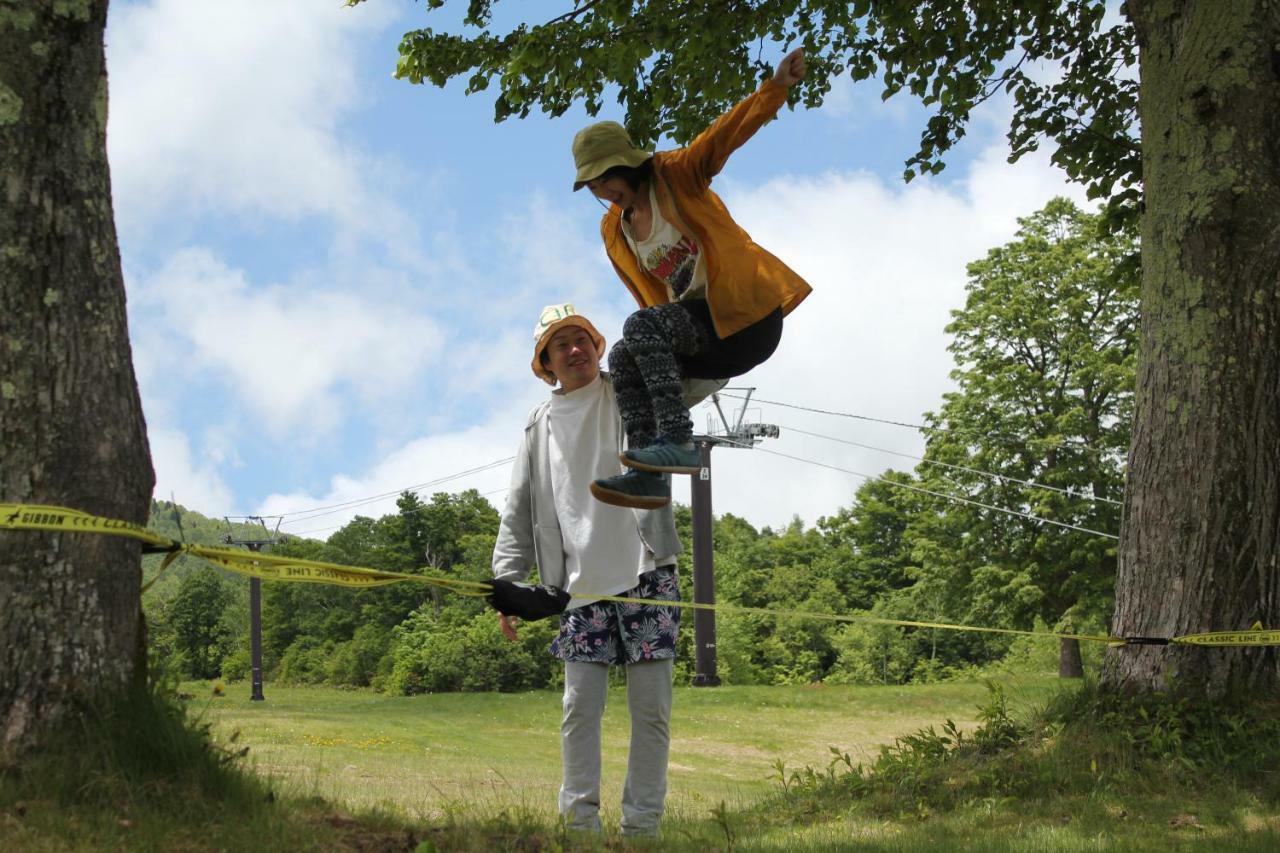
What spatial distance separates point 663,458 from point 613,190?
1165 mm

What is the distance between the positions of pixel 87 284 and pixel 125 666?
1.13 meters

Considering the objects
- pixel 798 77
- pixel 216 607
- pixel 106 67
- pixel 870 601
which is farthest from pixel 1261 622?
pixel 216 607

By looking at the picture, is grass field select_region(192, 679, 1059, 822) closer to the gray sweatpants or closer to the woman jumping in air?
the gray sweatpants

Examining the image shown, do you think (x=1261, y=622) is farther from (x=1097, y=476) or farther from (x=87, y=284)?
(x=1097, y=476)

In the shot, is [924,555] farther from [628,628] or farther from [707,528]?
[628,628]

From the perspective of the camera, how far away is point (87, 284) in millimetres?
3578

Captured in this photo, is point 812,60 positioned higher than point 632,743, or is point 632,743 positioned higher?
point 812,60

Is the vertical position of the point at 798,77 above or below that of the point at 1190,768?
above

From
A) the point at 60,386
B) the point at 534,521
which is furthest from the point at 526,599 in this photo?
the point at 60,386

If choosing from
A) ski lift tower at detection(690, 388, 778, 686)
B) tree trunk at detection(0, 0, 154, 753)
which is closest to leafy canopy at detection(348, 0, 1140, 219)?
tree trunk at detection(0, 0, 154, 753)

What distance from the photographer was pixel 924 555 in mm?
32344

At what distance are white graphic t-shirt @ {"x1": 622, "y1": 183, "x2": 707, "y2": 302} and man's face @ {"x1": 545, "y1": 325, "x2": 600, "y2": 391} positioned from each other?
0.44 m

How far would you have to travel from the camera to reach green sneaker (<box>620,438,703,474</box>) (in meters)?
4.65

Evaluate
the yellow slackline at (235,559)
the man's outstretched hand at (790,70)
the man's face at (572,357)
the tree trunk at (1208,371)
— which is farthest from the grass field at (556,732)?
the man's outstretched hand at (790,70)
